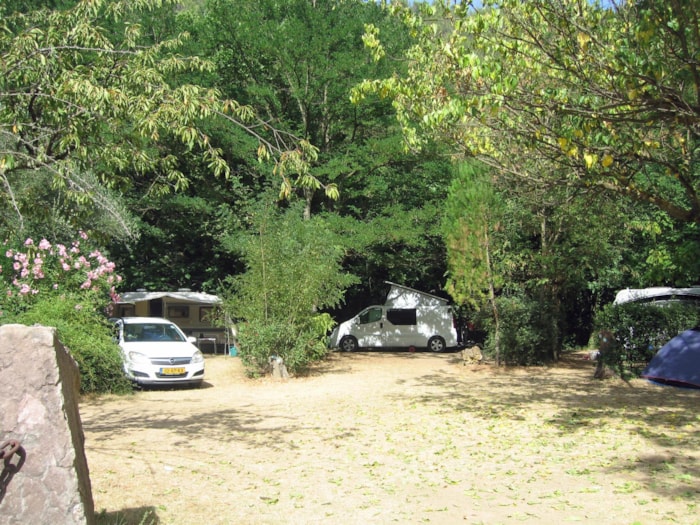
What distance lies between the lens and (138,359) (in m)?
13.6

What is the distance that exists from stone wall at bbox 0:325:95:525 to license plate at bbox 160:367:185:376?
9971 mm

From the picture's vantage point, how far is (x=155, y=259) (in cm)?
2555

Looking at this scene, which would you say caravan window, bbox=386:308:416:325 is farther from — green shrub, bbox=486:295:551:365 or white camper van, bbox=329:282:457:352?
green shrub, bbox=486:295:551:365

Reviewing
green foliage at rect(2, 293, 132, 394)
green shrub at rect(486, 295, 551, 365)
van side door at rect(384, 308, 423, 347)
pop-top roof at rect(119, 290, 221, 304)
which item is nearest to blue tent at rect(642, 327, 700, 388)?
green shrub at rect(486, 295, 551, 365)

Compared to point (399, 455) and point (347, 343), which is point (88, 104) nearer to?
point (399, 455)

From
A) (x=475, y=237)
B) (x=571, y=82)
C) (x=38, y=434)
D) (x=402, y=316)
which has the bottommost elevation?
(x=38, y=434)

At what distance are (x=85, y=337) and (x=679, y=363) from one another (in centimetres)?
1126

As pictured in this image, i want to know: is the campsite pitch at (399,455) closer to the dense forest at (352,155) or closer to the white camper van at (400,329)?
the dense forest at (352,155)

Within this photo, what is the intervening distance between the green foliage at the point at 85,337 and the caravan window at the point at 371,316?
12.8 m

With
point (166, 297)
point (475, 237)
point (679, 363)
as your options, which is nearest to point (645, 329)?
point (679, 363)

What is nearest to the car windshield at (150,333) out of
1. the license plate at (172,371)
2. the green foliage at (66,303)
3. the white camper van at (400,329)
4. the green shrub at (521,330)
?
the license plate at (172,371)

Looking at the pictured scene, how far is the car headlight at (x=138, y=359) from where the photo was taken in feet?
44.5

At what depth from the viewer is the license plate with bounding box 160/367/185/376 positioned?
13648 millimetres

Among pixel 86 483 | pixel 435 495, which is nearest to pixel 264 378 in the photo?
pixel 435 495
